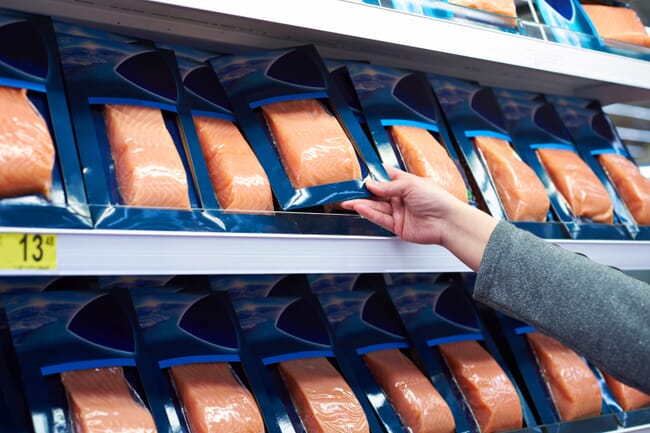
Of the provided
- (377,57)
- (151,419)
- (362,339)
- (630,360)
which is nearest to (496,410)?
(362,339)

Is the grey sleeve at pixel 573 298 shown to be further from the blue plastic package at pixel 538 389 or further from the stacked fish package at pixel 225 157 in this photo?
the blue plastic package at pixel 538 389

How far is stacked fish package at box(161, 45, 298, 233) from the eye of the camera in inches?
48.3

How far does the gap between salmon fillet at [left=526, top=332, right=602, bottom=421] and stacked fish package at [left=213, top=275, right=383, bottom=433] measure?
54cm

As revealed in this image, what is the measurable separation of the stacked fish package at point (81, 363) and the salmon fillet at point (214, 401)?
0.06 meters

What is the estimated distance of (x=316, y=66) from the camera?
157 centimetres

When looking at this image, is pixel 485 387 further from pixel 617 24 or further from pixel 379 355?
pixel 617 24

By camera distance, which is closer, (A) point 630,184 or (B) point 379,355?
(B) point 379,355

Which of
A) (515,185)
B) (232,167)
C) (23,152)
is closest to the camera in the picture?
(23,152)

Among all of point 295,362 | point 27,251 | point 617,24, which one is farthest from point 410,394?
point 617,24

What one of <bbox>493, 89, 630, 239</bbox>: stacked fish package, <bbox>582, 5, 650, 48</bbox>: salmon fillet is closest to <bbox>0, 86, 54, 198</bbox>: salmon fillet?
<bbox>493, 89, 630, 239</bbox>: stacked fish package

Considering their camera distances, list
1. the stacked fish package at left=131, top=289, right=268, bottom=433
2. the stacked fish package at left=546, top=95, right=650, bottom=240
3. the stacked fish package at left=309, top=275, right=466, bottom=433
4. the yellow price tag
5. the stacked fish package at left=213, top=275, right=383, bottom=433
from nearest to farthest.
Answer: the yellow price tag → the stacked fish package at left=131, top=289, right=268, bottom=433 → the stacked fish package at left=213, top=275, right=383, bottom=433 → the stacked fish package at left=309, top=275, right=466, bottom=433 → the stacked fish package at left=546, top=95, right=650, bottom=240

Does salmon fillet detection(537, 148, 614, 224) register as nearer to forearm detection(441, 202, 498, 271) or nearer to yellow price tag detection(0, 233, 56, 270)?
forearm detection(441, 202, 498, 271)

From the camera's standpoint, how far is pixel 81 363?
1221 mm

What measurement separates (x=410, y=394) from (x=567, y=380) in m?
0.47
